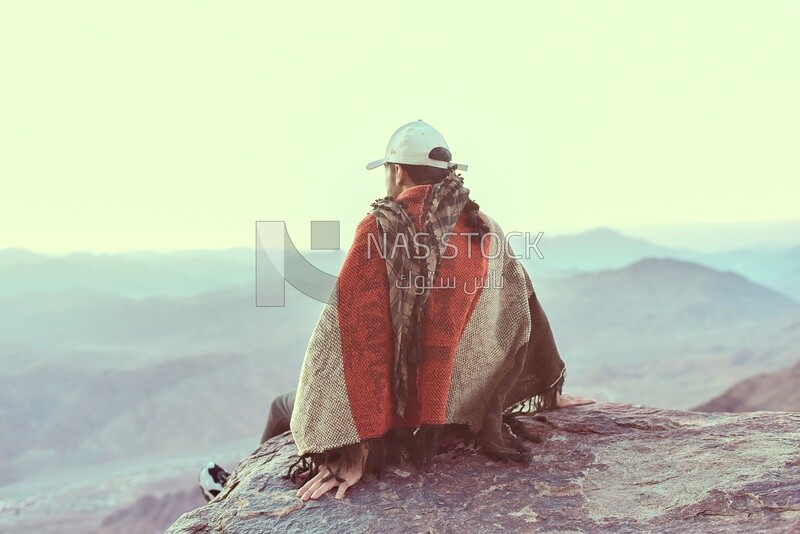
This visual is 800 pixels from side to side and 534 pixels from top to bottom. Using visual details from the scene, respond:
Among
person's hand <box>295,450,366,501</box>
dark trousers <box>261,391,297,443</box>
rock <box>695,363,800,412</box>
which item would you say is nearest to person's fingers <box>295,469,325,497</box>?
person's hand <box>295,450,366,501</box>

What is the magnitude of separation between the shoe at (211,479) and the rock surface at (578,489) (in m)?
0.43

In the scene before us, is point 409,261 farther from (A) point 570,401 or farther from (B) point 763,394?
(B) point 763,394

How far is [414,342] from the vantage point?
100 inches

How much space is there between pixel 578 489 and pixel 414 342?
773 mm

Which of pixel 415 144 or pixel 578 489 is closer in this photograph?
pixel 578 489

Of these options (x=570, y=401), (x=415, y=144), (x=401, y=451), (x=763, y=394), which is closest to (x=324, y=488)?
(x=401, y=451)

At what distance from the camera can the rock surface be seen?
217cm

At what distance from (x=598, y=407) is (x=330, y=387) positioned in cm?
141

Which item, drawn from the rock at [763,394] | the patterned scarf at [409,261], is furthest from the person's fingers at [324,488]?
the rock at [763,394]

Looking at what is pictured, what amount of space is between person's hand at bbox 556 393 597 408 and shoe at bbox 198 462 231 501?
5.42ft

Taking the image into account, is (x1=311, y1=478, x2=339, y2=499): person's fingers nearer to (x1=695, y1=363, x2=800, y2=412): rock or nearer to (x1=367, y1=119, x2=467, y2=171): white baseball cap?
(x1=367, y1=119, x2=467, y2=171): white baseball cap

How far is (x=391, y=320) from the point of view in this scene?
2535mm

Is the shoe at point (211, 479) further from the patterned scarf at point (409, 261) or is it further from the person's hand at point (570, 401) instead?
the person's hand at point (570, 401)

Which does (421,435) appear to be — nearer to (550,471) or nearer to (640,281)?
(550,471)
